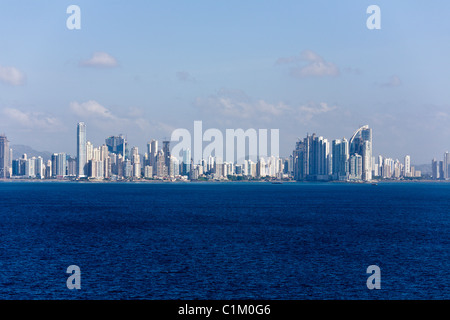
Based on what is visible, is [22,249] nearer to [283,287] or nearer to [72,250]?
[72,250]

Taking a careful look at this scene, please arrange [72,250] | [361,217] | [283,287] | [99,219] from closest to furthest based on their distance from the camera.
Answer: [283,287] < [72,250] < [99,219] < [361,217]

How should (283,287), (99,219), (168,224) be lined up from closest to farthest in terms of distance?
1. (283,287)
2. (168,224)
3. (99,219)

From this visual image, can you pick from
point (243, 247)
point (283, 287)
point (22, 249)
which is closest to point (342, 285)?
point (283, 287)
